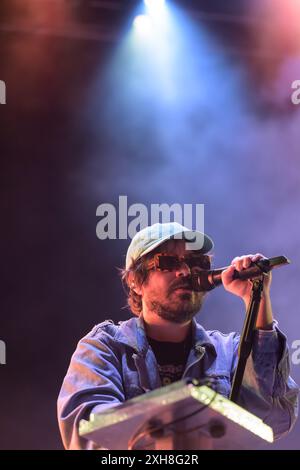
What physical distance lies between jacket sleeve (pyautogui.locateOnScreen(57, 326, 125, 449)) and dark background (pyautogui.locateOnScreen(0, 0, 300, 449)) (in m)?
1.13

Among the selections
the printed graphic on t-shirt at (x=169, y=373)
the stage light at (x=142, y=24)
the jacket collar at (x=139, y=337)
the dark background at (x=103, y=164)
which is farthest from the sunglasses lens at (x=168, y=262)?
the stage light at (x=142, y=24)

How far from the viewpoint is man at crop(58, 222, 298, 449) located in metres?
2.52

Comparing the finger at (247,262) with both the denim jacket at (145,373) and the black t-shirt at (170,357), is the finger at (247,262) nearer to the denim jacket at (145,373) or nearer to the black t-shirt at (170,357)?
the denim jacket at (145,373)

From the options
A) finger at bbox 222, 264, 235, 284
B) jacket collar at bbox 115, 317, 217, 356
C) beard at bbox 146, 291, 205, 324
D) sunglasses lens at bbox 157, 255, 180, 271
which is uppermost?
sunglasses lens at bbox 157, 255, 180, 271

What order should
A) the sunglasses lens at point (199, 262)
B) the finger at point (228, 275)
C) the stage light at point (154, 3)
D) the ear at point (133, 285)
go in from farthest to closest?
the stage light at point (154, 3)
the ear at point (133, 285)
the sunglasses lens at point (199, 262)
the finger at point (228, 275)

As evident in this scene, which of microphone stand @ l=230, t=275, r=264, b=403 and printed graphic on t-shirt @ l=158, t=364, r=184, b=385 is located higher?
microphone stand @ l=230, t=275, r=264, b=403

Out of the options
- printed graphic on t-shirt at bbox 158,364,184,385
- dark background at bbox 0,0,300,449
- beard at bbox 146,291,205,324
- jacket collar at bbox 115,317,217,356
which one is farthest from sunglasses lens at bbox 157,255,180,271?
dark background at bbox 0,0,300,449

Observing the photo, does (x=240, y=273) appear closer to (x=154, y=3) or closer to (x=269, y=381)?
(x=269, y=381)

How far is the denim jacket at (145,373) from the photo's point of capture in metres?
2.49

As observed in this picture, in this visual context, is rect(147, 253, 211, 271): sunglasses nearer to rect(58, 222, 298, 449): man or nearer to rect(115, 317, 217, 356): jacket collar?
rect(58, 222, 298, 449): man

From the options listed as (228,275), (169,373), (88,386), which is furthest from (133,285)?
(228,275)

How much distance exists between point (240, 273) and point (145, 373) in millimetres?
613

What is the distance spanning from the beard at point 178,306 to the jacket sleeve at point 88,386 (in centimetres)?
25

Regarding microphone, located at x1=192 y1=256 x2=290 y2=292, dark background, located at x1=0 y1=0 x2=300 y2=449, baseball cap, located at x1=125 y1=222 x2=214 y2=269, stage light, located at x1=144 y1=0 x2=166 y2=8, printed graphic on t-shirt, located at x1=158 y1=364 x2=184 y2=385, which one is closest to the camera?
microphone, located at x1=192 y1=256 x2=290 y2=292
